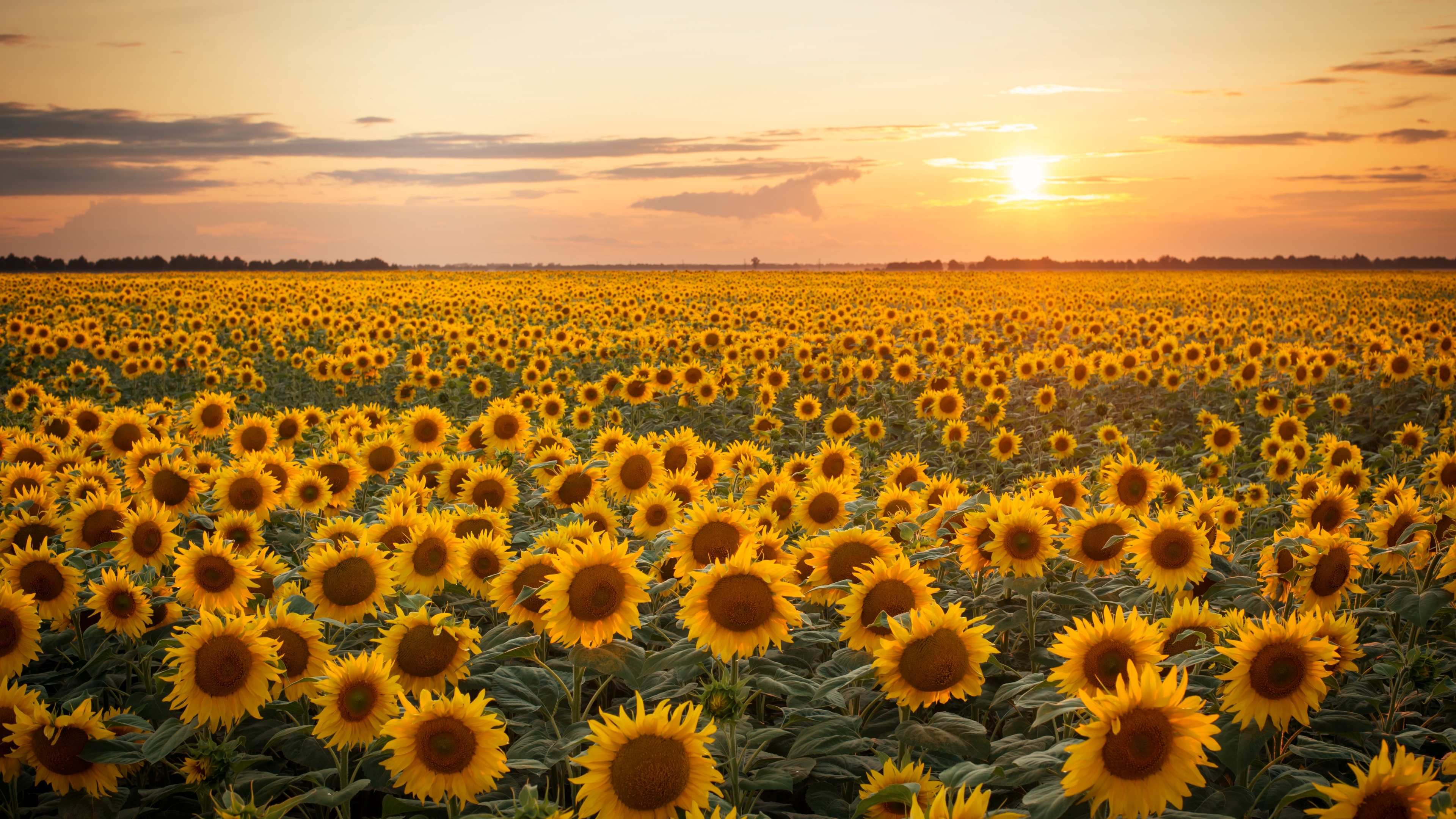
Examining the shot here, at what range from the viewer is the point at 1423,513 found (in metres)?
4.62

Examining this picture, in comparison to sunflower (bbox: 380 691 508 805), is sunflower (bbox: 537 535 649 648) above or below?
above

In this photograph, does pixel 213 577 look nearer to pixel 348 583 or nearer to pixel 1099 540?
pixel 348 583

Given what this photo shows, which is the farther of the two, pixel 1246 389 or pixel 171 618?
pixel 1246 389

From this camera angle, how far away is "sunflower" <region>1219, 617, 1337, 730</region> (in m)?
2.80

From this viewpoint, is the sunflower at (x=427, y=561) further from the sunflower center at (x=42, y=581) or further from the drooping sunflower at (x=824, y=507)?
the drooping sunflower at (x=824, y=507)

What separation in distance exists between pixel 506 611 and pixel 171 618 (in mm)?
1794

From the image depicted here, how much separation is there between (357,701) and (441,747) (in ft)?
1.60

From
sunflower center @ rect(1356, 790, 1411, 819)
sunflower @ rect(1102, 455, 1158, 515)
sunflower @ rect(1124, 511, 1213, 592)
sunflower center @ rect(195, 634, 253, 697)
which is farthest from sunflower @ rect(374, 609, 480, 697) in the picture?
sunflower @ rect(1102, 455, 1158, 515)

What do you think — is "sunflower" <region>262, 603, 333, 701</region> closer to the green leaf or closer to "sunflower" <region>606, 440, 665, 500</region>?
the green leaf

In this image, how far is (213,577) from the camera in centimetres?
423

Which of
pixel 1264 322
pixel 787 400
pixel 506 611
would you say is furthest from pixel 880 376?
pixel 506 611

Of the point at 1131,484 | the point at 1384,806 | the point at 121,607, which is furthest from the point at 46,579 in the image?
the point at 1131,484

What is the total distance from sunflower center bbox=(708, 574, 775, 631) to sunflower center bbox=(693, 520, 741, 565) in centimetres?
Result: 59

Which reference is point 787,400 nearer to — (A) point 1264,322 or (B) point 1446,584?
(B) point 1446,584
